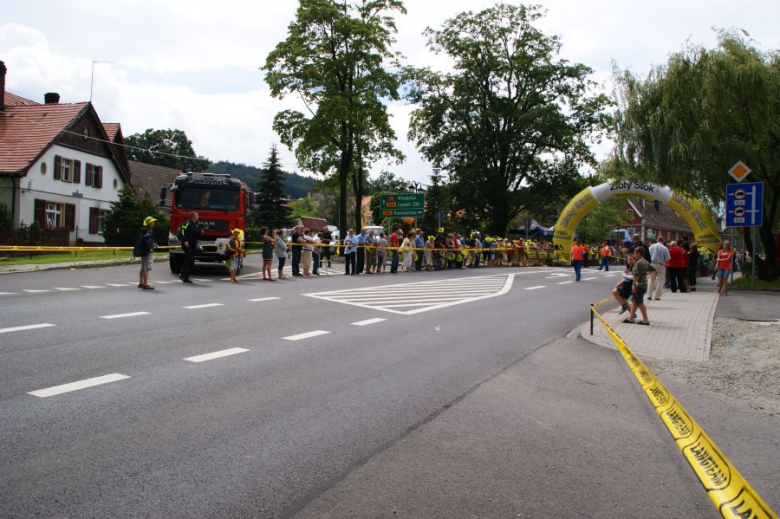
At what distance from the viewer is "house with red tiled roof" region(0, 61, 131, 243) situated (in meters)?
35.6

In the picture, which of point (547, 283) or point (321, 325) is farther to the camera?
point (547, 283)

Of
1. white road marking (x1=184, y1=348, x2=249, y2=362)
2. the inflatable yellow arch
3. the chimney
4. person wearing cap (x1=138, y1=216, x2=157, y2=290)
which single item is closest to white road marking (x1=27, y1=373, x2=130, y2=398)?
white road marking (x1=184, y1=348, x2=249, y2=362)

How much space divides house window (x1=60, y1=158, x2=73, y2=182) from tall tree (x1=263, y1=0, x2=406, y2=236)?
14.3m

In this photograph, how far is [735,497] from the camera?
10.7 ft

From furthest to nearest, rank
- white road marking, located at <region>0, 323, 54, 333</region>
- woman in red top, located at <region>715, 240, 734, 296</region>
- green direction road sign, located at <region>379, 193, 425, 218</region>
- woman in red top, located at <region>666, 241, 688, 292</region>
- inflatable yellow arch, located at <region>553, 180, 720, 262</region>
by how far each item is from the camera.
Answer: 1. green direction road sign, located at <region>379, 193, 425, 218</region>
2. inflatable yellow arch, located at <region>553, 180, 720, 262</region>
3. woman in red top, located at <region>666, 241, 688, 292</region>
4. woman in red top, located at <region>715, 240, 734, 296</region>
5. white road marking, located at <region>0, 323, 54, 333</region>

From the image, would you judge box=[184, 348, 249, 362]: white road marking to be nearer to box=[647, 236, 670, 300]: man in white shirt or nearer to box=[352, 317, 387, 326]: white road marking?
box=[352, 317, 387, 326]: white road marking

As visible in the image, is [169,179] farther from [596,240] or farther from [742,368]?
[742,368]

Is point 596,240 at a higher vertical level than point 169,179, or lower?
lower

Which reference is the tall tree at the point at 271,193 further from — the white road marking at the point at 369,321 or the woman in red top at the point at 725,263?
the white road marking at the point at 369,321

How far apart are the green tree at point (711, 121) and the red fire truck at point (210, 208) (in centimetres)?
1531

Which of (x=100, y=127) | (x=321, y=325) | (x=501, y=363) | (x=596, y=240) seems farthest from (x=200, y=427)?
(x=596, y=240)

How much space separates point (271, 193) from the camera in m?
57.9

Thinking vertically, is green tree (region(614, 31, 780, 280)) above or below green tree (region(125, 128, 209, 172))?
below

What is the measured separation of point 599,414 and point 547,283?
57.7ft
